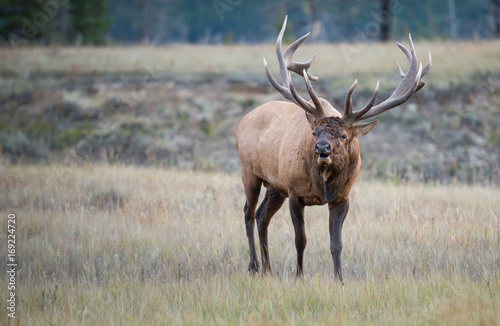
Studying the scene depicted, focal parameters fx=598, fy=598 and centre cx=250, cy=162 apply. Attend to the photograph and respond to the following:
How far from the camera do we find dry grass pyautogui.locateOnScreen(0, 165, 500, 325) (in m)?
4.97

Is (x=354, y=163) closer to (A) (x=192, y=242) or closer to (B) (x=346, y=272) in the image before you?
(B) (x=346, y=272)

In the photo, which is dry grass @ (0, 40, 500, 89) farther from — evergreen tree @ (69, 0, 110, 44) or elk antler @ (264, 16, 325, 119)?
evergreen tree @ (69, 0, 110, 44)

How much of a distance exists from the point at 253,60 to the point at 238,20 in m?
42.2

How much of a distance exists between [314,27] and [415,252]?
24.2 meters

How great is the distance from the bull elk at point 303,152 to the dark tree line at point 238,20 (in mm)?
16223

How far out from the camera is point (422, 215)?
27.9 feet

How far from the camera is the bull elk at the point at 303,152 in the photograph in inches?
225

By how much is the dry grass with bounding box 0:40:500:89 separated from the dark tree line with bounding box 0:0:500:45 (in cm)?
239

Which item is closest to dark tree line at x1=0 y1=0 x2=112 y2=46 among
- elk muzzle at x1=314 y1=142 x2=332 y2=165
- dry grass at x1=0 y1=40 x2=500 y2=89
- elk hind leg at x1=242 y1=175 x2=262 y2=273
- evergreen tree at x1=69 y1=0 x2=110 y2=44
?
evergreen tree at x1=69 y1=0 x2=110 y2=44

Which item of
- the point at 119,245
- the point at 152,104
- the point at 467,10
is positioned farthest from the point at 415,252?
the point at 467,10

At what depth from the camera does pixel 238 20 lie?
62125 millimetres

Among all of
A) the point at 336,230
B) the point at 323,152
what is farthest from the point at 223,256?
the point at 323,152

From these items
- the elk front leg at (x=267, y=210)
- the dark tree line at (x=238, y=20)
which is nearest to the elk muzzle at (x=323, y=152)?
the elk front leg at (x=267, y=210)

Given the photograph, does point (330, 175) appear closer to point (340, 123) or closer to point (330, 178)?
point (330, 178)
